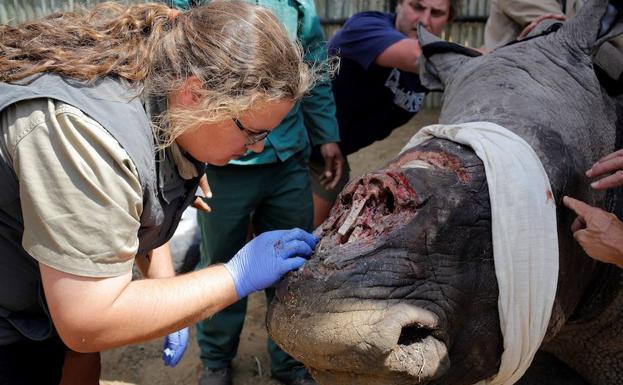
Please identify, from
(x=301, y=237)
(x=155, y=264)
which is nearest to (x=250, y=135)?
(x=301, y=237)

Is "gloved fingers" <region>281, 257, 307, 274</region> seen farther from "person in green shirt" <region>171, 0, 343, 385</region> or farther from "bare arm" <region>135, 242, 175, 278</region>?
"person in green shirt" <region>171, 0, 343, 385</region>

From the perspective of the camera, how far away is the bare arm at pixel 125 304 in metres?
2.04

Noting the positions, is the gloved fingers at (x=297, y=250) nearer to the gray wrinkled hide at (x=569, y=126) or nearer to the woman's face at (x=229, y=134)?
the woman's face at (x=229, y=134)

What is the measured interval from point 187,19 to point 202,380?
2.76m

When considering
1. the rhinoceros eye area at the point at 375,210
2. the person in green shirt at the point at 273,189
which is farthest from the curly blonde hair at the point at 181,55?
the person in green shirt at the point at 273,189

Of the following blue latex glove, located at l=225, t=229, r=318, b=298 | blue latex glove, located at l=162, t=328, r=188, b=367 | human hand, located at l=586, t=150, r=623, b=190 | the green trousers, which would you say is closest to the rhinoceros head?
blue latex glove, located at l=225, t=229, r=318, b=298

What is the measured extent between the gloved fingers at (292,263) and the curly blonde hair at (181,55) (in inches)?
19.1

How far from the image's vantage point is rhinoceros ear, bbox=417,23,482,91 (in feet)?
11.1

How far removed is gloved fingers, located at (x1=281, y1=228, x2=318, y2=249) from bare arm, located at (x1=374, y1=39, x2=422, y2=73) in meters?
2.01

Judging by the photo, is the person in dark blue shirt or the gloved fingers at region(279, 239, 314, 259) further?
the person in dark blue shirt

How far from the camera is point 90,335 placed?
6.91 ft

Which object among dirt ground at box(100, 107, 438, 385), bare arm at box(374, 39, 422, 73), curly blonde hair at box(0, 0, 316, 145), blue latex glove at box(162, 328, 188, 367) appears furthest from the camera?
dirt ground at box(100, 107, 438, 385)

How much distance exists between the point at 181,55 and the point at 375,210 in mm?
773

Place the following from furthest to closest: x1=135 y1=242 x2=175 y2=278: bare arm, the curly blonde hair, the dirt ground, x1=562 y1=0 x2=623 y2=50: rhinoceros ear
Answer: the dirt ground < x1=135 y1=242 x2=175 y2=278: bare arm < x1=562 y1=0 x2=623 y2=50: rhinoceros ear < the curly blonde hair
